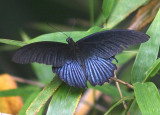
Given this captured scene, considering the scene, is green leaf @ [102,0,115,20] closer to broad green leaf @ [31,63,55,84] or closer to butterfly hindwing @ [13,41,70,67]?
butterfly hindwing @ [13,41,70,67]

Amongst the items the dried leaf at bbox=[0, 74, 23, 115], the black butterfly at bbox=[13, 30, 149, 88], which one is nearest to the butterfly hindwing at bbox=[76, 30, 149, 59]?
the black butterfly at bbox=[13, 30, 149, 88]

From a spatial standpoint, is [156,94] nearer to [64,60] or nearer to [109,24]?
[64,60]

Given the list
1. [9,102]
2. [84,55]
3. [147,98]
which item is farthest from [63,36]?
[9,102]

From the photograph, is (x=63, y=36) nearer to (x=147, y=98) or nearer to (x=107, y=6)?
(x=107, y=6)

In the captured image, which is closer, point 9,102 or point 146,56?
point 146,56

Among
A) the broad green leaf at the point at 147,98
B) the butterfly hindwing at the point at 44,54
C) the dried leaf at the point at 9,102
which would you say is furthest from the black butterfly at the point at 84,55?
the dried leaf at the point at 9,102

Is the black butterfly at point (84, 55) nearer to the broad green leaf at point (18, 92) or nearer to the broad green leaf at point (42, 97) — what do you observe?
the broad green leaf at point (42, 97)
